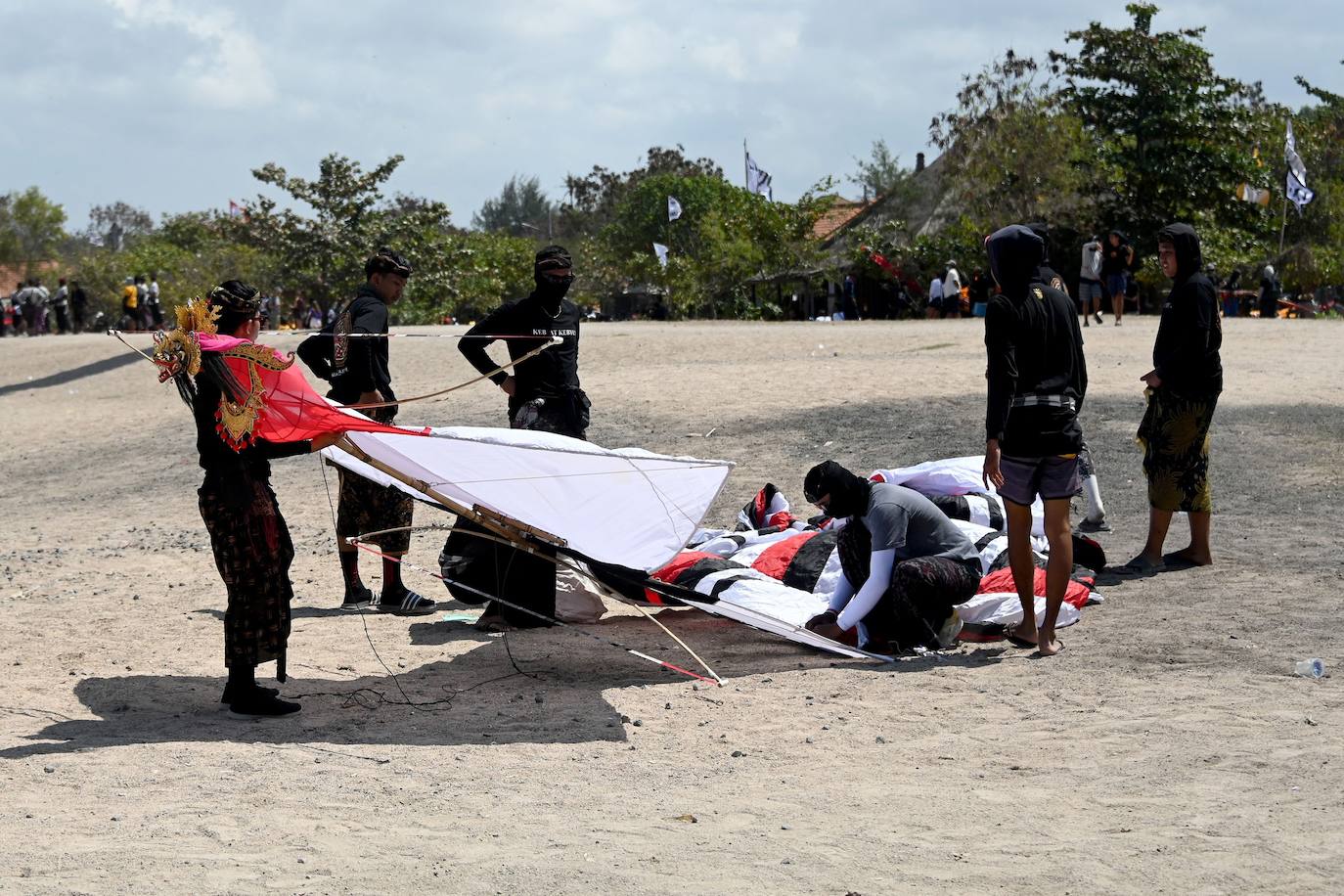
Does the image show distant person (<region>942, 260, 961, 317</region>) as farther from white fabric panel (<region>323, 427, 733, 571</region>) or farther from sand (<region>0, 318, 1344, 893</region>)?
white fabric panel (<region>323, 427, 733, 571</region>)

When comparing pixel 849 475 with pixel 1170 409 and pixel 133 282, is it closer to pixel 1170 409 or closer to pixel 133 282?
pixel 1170 409

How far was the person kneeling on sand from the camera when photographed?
6.40 m

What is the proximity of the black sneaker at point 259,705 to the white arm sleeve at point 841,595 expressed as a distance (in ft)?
8.19

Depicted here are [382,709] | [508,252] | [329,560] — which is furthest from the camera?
[508,252]

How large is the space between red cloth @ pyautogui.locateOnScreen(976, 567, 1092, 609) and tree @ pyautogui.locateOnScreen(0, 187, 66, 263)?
56.0 m

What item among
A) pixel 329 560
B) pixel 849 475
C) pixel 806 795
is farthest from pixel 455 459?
pixel 329 560

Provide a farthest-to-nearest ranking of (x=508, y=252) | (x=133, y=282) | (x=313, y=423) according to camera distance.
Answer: (x=508, y=252), (x=133, y=282), (x=313, y=423)

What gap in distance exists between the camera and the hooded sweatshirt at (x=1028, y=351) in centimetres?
611

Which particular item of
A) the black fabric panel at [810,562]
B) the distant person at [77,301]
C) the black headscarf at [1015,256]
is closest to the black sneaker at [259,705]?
the black fabric panel at [810,562]

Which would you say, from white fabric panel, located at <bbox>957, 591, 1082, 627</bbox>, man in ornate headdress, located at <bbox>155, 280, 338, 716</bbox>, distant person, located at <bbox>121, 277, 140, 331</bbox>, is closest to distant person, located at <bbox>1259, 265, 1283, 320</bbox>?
white fabric panel, located at <bbox>957, 591, 1082, 627</bbox>

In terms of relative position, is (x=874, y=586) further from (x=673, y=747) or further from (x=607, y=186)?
(x=607, y=186)

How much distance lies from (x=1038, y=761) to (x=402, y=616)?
385cm

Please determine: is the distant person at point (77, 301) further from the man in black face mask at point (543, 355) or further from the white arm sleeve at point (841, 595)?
the white arm sleeve at point (841, 595)

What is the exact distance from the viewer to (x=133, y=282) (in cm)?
3647
